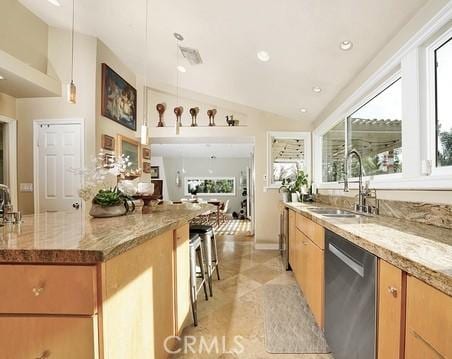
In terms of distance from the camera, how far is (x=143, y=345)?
1.15 m

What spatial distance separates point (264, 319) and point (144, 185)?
152 cm

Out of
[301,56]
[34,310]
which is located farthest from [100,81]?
[34,310]

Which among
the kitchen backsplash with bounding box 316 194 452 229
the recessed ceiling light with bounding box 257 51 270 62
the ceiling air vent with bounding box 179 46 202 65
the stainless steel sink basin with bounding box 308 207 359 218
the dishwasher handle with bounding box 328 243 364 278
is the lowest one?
the dishwasher handle with bounding box 328 243 364 278

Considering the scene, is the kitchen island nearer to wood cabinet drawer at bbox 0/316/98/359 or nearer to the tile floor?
wood cabinet drawer at bbox 0/316/98/359

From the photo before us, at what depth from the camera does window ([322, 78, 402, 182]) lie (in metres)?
2.02

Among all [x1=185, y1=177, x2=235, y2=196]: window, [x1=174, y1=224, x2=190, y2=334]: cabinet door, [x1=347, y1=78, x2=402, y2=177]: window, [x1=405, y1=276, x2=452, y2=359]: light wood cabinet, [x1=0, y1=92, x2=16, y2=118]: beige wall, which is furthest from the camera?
[x1=185, y1=177, x2=235, y2=196]: window

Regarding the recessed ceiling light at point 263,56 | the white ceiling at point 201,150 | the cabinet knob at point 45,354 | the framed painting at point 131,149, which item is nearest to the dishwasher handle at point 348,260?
the cabinet knob at point 45,354

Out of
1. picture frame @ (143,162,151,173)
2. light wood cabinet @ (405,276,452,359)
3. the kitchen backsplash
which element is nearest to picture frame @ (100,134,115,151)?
picture frame @ (143,162,151,173)

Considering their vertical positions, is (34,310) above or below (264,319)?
above

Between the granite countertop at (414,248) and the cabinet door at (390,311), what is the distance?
2.1 inches

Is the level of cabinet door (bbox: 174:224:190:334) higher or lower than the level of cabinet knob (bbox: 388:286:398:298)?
lower

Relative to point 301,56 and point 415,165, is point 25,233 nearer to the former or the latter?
point 415,165

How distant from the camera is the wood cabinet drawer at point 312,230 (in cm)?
174

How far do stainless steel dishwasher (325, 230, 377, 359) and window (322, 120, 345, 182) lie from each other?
6.53 ft
